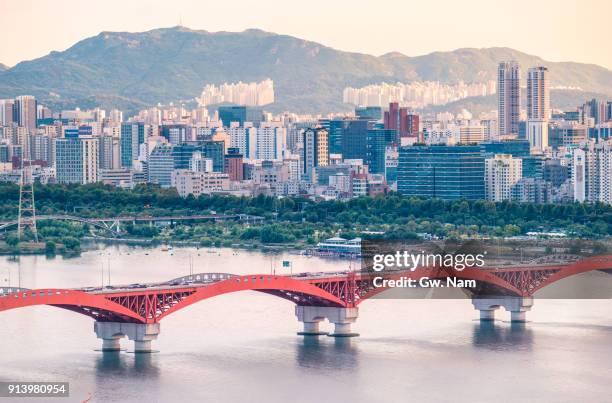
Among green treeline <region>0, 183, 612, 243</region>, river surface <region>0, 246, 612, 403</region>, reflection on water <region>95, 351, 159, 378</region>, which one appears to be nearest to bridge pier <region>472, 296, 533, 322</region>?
river surface <region>0, 246, 612, 403</region>

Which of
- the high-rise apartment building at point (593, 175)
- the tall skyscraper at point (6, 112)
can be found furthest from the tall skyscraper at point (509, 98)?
the high-rise apartment building at point (593, 175)

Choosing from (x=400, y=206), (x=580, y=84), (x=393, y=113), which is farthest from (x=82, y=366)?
(x=580, y=84)

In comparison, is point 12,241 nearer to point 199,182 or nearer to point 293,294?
point 293,294

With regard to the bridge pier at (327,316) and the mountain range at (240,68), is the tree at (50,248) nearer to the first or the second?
the bridge pier at (327,316)

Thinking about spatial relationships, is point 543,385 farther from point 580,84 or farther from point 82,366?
point 580,84

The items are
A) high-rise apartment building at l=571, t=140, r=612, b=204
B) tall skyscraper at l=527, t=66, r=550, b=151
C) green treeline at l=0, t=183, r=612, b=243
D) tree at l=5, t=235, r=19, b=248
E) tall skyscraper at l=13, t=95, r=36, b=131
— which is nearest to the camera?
tree at l=5, t=235, r=19, b=248

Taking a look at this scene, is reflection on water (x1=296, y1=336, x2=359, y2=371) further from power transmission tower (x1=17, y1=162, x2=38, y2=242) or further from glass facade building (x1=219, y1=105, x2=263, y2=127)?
glass facade building (x1=219, y1=105, x2=263, y2=127)
